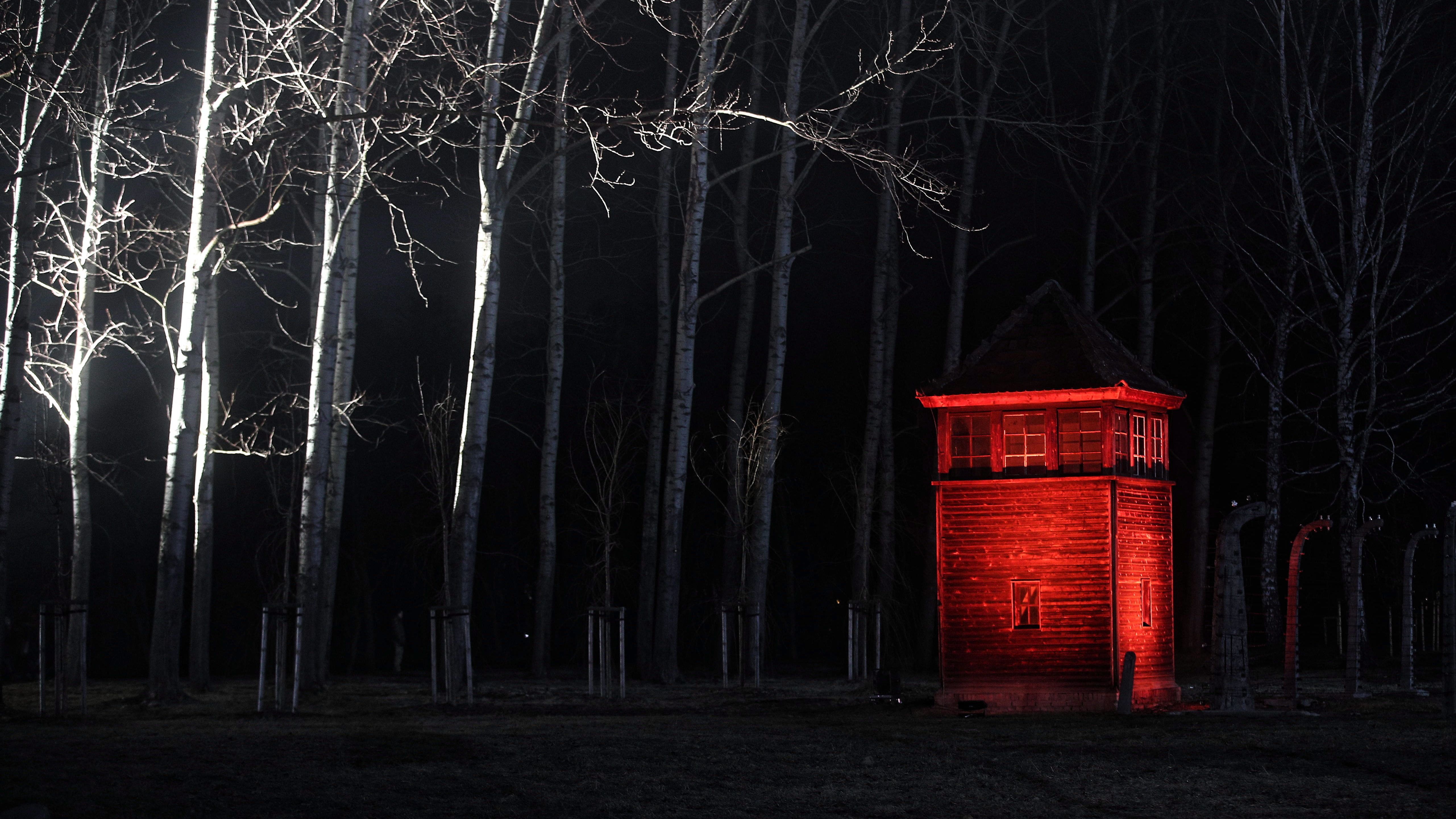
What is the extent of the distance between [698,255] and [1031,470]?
25.5ft

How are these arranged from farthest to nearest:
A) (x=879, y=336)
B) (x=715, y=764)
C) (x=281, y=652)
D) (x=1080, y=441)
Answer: (x=879, y=336) < (x=1080, y=441) < (x=281, y=652) < (x=715, y=764)

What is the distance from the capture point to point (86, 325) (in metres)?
21.7

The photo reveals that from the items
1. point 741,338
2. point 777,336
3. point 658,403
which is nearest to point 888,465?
point 741,338

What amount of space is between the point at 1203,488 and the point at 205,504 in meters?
21.2

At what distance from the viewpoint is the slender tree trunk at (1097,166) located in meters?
30.9

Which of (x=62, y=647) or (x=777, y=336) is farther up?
(x=777, y=336)

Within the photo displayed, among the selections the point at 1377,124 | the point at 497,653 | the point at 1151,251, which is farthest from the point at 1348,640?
the point at 497,653

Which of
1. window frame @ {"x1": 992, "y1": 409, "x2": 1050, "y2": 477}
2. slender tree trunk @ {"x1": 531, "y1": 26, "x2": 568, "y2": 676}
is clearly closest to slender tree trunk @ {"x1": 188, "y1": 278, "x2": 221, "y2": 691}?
slender tree trunk @ {"x1": 531, "y1": 26, "x2": 568, "y2": 676}

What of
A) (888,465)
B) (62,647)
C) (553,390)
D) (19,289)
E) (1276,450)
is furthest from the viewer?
(888,465)

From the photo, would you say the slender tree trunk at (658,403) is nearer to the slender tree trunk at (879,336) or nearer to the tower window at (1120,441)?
the slender tree trunk at (879,336)

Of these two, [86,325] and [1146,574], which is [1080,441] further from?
[86,325]

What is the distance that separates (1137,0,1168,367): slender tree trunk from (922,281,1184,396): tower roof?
419 inches

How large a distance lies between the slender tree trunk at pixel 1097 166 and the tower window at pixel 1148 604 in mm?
11111

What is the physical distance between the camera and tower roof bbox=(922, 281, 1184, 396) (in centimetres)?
1986
